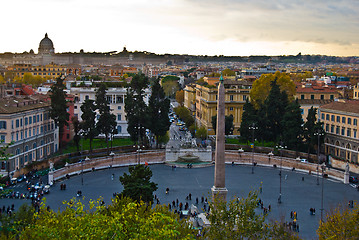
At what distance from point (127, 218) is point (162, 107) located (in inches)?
1488

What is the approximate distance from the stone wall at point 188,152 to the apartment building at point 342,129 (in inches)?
498

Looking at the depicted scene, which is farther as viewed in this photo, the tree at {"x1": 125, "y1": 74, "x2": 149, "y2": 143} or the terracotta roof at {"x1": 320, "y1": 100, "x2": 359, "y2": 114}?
the tree at {"x1": 125, "y1": 74, "x2": 149, "y2": 143}

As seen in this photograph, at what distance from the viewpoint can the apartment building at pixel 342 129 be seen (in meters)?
48.9

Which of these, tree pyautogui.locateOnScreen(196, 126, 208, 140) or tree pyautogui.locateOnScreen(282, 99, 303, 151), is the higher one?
tree pyautogui.locateOnScreen(282, 99, 303, 151)

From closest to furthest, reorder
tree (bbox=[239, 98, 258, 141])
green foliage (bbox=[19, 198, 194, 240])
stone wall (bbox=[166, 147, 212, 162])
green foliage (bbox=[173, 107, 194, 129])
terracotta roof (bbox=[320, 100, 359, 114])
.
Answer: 1. green foliage (bbox=[19, 198, 194, 240])
2. terracotta roof (bbox=[320, 100, 359, 114])
3. stone wall (bbox=[166, 147, 212, 162])
4. tree (bbox=[239, 98, 258, 141])
5. green foliage (bbox=[173, 107, 194, 129])

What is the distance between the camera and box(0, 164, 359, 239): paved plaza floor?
34.3 m

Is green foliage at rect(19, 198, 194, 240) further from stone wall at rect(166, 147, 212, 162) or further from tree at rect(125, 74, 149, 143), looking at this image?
tree at rect(125, 74, 149, 143)

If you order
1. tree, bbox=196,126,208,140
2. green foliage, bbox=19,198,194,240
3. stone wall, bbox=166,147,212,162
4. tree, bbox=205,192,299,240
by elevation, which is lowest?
stone wall, bbox=166,147,212,162

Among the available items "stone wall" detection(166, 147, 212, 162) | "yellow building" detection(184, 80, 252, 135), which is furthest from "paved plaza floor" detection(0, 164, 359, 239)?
"yellow building" detection(184, 80, 252, 135)

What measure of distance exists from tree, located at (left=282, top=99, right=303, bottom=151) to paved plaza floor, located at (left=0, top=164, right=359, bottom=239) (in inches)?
156

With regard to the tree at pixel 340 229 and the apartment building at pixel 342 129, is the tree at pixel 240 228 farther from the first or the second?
the apartment building at pixel 342 129

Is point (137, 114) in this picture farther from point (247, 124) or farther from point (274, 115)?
point (274, 115)

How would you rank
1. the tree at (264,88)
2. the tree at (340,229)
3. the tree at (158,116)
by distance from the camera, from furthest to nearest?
1. the tree at (264,88)
2. the tree at (158,116)
3. the tree at (340,229)

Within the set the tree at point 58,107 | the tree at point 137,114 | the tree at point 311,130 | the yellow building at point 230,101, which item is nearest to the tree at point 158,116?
the tree at point 137,114
